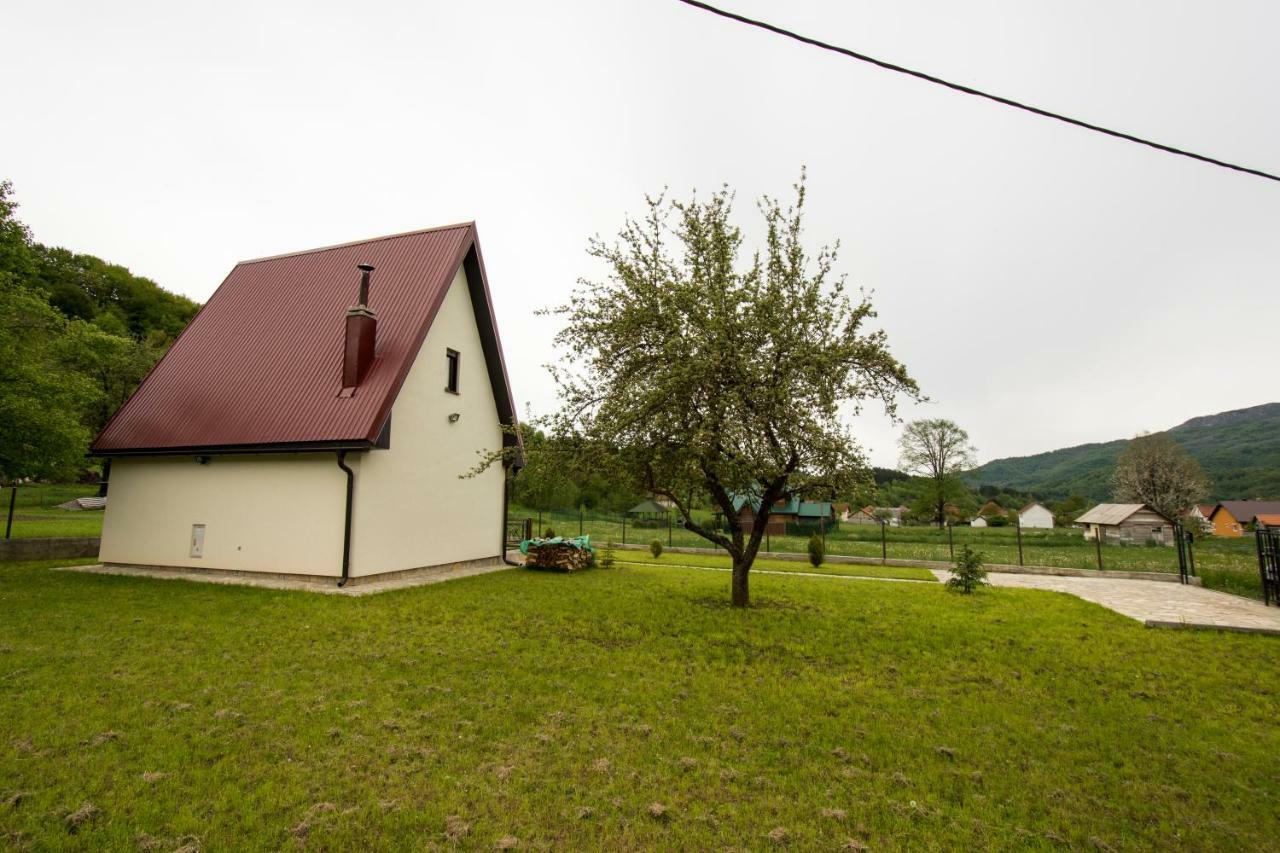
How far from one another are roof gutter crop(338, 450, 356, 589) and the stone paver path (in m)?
14.3

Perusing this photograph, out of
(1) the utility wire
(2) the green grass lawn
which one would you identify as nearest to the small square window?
(2) the green grass lawn

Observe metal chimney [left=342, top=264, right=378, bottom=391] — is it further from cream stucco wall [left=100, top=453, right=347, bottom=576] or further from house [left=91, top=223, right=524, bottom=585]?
cream stucco wall [left=100, top=453, right=347, bottom=576]

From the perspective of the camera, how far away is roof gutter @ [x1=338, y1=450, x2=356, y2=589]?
431 inches

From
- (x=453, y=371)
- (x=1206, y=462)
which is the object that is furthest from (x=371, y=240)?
(x=1206, y=462)

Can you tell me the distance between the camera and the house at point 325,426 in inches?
448

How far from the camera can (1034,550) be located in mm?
27125

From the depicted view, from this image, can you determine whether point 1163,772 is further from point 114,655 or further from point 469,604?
point 114,655

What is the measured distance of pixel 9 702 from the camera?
484 centimetres

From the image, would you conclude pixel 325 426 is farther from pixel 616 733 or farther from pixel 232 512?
pixel 616 733

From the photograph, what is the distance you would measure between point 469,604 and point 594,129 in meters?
9.10

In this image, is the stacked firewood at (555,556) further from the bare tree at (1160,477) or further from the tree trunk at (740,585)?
the bare tree at (1160,477)

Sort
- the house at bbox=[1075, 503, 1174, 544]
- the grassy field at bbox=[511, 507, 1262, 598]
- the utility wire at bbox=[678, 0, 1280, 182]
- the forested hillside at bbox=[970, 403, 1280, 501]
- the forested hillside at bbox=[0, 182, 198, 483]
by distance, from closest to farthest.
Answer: the utility wire at bbox=[678, 0, 1280, 182], the forested hillside at bbox=[0, 182, 198, 483], the grassy field at bbox=[511, 507, 1262, 598], the house at bbox=[1075, 503, 1174, 544], the forested hillside at bbox=[970, 403, 1280, 501]

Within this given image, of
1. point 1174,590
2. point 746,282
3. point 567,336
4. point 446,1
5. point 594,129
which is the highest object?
point 594,129

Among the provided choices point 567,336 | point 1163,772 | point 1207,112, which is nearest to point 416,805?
point 1163,772
